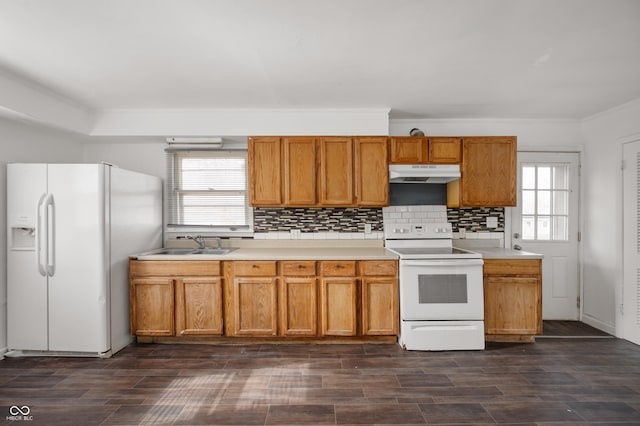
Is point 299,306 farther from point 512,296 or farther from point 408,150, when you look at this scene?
point 512,296

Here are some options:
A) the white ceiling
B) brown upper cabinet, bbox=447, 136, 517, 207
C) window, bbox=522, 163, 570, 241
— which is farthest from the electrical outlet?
window, bbox=522, 163, 570, 241

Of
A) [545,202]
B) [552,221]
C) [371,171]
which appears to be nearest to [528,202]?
[545,202]

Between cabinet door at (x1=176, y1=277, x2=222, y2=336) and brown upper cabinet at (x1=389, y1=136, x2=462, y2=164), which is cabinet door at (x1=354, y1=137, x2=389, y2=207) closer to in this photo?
brown upper cabinet at (x1=389, y1=136, x2=462, y2=164)

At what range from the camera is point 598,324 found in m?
3.77

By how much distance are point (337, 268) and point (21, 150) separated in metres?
3.18

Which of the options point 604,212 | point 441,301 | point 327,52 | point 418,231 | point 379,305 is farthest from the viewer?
point 418,231

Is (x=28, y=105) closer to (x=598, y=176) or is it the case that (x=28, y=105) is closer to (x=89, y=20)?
(x=89, y=20)

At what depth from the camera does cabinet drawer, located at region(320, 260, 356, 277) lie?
129 inches

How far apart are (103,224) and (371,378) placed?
2596 mm

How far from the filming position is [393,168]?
3568mm

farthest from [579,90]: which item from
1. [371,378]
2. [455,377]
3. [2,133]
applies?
[2,133]

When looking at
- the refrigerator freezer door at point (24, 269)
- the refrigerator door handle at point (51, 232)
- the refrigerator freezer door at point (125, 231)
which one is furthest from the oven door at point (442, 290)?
the refrigerator freezer door at point (24, 269)

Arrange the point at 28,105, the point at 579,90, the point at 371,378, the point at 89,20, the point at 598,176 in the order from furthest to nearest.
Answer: the point at 598,176 → the point at 579,90 → the point at 28,105 → the point at 371,378 → the point at 89,20

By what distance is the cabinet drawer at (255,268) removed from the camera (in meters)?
→ 3.30
